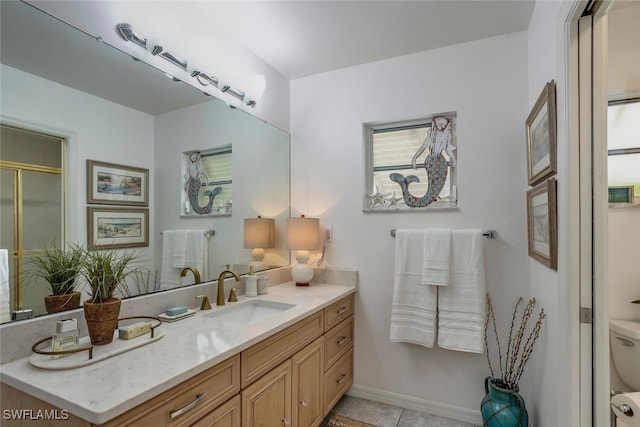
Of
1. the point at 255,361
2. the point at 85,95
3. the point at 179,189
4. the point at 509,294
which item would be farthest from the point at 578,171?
the point at 85,95

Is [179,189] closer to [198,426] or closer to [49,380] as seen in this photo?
[49,380]

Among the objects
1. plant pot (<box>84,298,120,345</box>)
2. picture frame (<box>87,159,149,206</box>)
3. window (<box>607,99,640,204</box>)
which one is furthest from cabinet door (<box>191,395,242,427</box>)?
window (<box>607,99,640,204</box>)

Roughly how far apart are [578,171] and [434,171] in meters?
1.04

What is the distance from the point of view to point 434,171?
7.17 ft

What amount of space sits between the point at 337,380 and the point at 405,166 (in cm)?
155

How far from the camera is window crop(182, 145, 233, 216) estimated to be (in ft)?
5.76

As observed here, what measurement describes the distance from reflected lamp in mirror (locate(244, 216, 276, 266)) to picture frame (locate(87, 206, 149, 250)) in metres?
0.74

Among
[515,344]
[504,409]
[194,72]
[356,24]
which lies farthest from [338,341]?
[356,24]

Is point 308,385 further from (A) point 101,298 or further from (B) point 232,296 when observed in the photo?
(A) point 101,298

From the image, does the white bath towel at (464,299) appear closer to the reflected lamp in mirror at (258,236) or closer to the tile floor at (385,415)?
the tile floor at (385,415)

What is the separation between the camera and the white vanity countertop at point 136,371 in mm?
801

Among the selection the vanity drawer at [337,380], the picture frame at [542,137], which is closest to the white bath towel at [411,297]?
the vanity drawer at [337,380]

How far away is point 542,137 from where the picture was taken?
1.49 meters

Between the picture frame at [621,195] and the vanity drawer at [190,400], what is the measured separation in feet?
4.89
